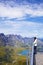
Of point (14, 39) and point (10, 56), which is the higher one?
point (14, 39)

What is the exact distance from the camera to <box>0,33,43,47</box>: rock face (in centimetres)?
262

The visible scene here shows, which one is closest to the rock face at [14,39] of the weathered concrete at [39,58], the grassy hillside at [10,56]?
the grassy hillside at [10,56]

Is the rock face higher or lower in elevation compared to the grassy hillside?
higher

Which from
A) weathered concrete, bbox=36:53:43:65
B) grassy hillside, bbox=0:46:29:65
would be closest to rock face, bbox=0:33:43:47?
grassy hillside, bbox=0:46:29:65

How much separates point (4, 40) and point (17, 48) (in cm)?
21

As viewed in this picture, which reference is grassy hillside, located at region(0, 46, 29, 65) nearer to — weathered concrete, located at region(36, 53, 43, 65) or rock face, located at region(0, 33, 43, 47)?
rock face, located at region(0, 33, 43, 47)

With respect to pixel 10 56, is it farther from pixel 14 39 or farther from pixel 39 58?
pixel 39 58

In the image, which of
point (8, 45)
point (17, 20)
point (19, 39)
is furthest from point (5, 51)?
point (17, 20)

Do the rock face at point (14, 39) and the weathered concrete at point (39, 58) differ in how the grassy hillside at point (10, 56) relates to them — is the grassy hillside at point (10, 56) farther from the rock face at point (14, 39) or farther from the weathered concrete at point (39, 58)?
the weathered concrete at point (39, 58)

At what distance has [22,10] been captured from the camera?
8.77ft

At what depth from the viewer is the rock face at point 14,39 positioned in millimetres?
2625

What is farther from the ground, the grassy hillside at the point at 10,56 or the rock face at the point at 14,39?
the rock face at the point at 14,39

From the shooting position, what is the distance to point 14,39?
2.65 m

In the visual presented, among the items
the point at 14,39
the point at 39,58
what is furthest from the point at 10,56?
the point at 39,58
